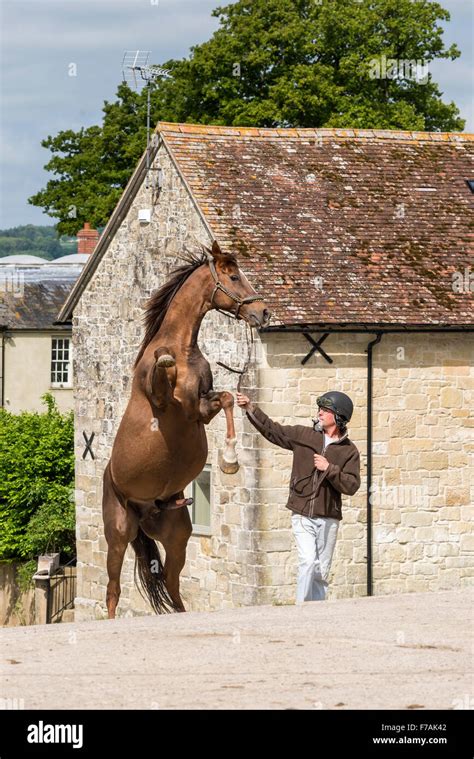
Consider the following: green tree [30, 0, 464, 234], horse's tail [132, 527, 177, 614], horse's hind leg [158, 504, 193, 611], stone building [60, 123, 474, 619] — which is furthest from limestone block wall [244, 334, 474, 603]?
green tree [30, 0, 464, 234]

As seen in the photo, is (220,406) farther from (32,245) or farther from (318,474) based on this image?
(32,245)

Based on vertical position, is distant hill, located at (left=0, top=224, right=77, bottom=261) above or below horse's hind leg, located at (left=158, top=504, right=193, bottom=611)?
above

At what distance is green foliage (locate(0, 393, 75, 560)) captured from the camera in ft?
96.6

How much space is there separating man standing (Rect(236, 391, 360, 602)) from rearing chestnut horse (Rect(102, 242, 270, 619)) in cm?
50

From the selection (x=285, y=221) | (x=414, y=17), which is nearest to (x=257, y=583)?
(x=285, y=221)

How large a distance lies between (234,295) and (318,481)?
1.70 meters

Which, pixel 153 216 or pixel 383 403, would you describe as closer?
pixel 383 403

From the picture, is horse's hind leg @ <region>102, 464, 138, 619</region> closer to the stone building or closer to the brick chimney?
the stone building

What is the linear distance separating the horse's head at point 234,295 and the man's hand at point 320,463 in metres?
1.21
